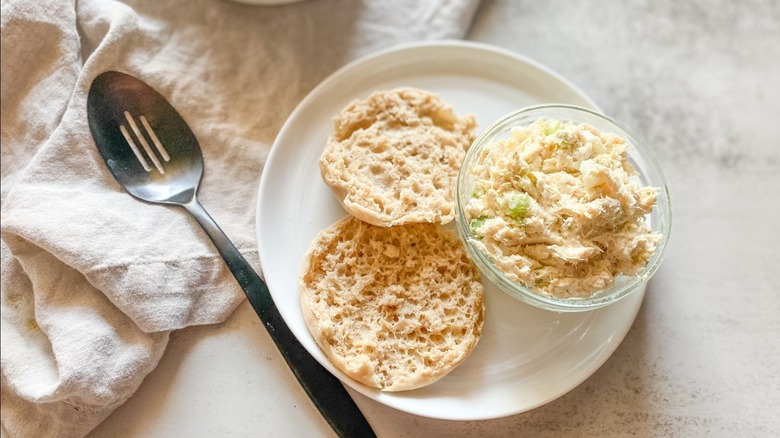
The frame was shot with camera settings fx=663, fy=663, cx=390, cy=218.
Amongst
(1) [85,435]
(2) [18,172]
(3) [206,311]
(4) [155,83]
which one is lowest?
(1) [85,435]

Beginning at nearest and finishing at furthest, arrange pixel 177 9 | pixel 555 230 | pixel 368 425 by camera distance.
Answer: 1. pixel 555 230
2. pixel 368 425
3. pixel 177 9

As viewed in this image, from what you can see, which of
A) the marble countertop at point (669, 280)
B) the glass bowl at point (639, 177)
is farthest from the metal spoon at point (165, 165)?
the glass bowl at point (639, 177)

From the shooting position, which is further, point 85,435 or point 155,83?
point 155,83

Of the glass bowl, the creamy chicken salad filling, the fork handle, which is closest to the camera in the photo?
the creamy chicken salad filling

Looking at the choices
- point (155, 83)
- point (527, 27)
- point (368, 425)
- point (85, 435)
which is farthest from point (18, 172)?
point (527, 27)

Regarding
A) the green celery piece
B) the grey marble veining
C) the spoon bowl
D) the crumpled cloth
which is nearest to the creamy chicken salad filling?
the green celery piece

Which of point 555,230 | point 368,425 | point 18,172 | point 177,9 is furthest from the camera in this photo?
point 177,9

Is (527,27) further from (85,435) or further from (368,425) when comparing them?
(85,435)

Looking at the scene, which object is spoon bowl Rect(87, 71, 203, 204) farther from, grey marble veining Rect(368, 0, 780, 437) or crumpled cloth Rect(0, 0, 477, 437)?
grey marble veining Rect(368, 0, 780, 437)
